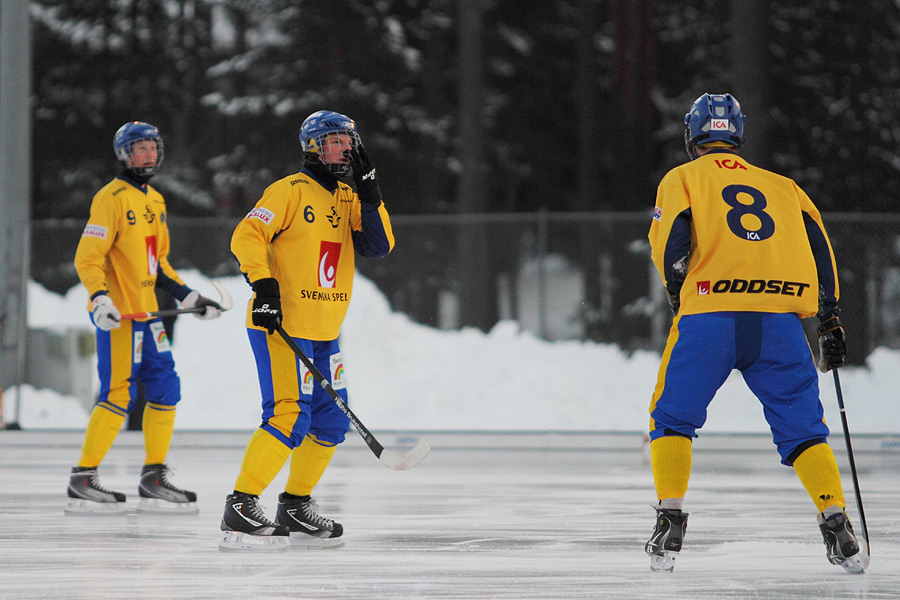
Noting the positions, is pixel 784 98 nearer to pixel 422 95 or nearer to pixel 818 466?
pixel 422 95

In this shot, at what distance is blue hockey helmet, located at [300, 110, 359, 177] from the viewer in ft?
18.9

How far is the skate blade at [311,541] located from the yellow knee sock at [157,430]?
1.58 metres

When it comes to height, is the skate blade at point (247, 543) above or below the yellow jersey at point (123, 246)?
below

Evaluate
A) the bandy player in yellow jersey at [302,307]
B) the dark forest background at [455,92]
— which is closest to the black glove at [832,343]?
the bandy player in yellow jersey at [302,307]

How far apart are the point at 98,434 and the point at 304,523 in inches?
69.6

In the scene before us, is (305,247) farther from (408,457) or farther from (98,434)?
(98,434)

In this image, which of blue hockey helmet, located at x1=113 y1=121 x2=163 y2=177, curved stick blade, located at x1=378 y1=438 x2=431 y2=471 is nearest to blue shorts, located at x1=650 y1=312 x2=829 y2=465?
curved stick blade, located at x1=378 y1=438 x2=431 y2=471

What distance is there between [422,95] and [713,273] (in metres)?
22.1

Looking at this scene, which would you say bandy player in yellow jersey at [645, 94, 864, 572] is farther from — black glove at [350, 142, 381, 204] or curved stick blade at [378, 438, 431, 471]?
black glove at [350, 142, 381, 204]

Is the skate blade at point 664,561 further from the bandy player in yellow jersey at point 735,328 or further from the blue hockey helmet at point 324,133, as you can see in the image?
the blue hockey helmet at point 324,133

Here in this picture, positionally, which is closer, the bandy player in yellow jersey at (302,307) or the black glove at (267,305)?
the black glove at (267,305)

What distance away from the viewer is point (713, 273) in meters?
4.88

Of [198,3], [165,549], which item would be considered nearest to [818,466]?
[165,549]

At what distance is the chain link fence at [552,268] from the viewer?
1350 cm
